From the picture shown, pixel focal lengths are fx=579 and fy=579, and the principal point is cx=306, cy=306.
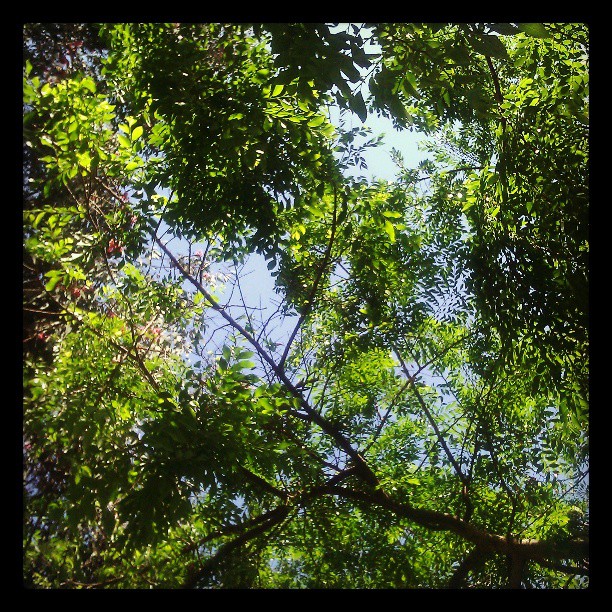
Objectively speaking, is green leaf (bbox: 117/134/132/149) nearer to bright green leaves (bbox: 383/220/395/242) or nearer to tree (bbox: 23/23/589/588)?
tree (bbox: 23/23/589/588)

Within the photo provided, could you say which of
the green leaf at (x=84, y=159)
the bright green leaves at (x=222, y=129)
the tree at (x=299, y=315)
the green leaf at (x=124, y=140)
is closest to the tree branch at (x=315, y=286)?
the tree at (x=299, y=315)

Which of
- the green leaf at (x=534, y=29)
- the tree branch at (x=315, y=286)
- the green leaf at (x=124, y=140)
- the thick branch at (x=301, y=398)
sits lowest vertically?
the thick branch at (x=301, y=398)

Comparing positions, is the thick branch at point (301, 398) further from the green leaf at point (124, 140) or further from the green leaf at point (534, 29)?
the green leaf at point (534, 29)

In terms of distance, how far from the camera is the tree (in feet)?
5.71

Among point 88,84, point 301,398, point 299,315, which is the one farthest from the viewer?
point 299,315

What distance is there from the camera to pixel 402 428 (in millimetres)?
2055

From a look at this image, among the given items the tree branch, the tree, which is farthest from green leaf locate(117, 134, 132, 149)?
the tree branch

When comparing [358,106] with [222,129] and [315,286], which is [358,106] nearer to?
[222,129]

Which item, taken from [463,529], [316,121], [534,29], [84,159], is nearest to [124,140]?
[84,159]

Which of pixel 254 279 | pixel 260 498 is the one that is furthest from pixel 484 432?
pixel 254 279

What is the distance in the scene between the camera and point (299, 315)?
2.12m

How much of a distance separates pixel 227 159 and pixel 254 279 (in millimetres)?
447

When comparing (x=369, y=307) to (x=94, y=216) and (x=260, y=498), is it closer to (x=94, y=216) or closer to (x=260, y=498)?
(x=260, y=498)

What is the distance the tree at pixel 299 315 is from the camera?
1741 millimetres
